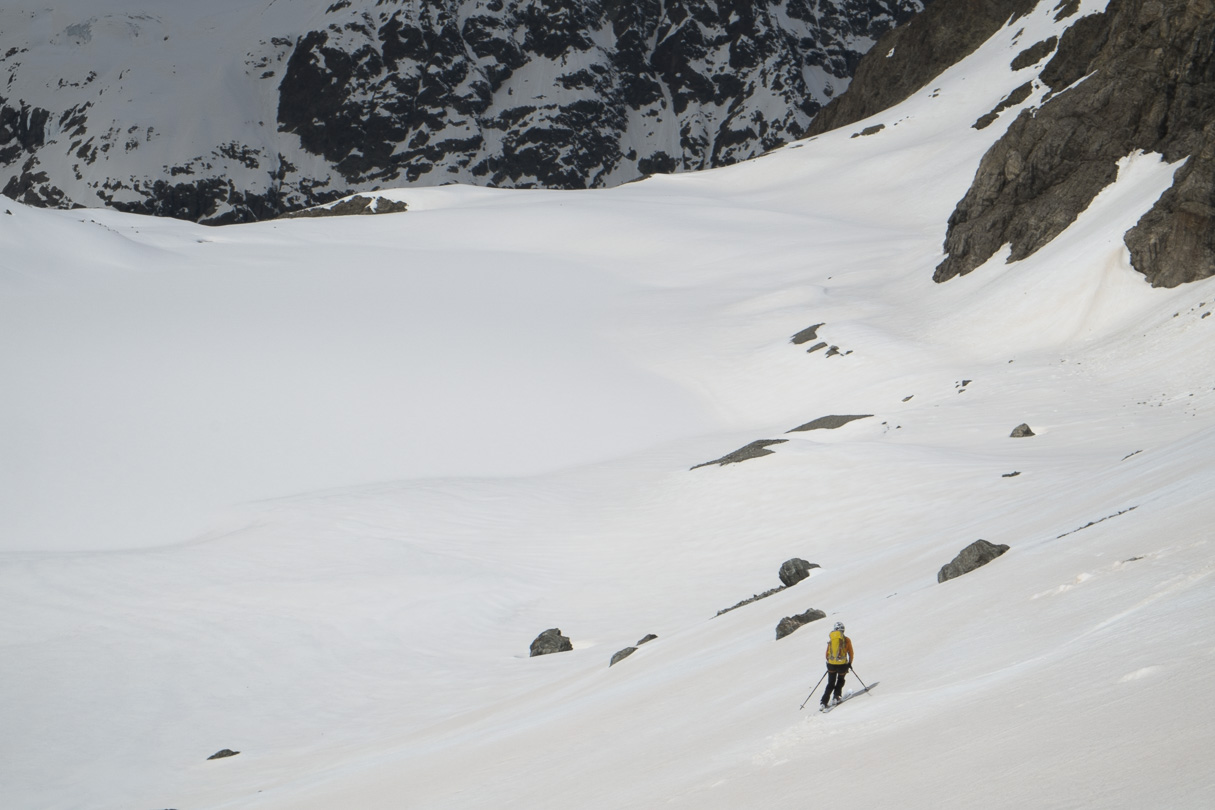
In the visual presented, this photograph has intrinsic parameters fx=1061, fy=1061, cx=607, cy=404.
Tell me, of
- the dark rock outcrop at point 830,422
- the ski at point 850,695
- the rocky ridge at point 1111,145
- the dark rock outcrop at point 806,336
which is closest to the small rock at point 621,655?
the ski at point 850,695

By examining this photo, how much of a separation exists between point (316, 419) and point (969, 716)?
27.1 m

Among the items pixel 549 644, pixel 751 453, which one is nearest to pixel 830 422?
pixel 751 453

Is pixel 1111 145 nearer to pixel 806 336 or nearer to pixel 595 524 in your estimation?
pixel 806 336

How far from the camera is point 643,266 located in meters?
53.5

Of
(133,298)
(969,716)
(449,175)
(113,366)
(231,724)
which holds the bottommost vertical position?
(969,716)

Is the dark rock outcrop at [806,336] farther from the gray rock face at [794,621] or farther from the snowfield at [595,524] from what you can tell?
the gray rock face at [794,621]

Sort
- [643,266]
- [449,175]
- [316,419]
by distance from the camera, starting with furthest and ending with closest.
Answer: [449,175], [643,266], [316,419]

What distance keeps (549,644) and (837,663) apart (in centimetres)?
928

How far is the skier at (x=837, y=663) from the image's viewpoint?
7.28 m

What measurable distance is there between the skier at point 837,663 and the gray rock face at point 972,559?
3.17 meters

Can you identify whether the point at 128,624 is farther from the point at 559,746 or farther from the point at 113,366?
the point at 113,366

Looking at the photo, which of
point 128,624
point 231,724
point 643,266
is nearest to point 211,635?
point 128,624

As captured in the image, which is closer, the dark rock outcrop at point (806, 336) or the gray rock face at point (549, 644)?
the gray rock face at point (549, 644)

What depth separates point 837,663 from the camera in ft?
23.9
